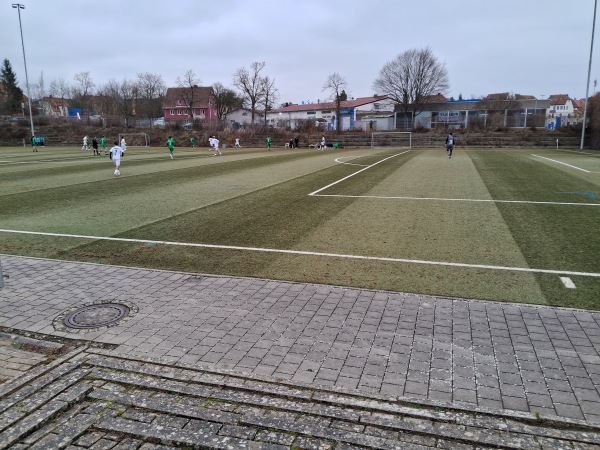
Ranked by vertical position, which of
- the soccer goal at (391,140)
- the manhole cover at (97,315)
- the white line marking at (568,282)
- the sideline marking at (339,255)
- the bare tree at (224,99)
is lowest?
the manhole cover at (97,315)

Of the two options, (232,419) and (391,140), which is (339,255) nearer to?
(232,419)

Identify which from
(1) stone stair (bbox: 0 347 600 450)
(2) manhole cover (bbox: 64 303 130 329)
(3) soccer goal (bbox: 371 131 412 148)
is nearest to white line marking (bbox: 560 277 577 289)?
(1) stone stair (bbox: 0 347 600 450)

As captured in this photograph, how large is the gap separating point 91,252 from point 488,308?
7693 millimetres

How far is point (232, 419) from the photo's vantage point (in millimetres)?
3947

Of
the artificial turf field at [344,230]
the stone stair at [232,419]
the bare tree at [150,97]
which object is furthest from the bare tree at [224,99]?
the stone stair at [232,419]

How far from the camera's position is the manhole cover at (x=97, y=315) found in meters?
5.93

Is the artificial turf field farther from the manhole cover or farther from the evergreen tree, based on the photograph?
the evergreen tree

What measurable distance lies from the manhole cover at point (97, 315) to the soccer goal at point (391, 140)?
5516 cm

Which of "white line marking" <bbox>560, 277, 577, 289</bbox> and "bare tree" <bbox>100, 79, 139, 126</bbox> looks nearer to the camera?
"white line marking" <bbox>560, 277, 577, 289</bbox>

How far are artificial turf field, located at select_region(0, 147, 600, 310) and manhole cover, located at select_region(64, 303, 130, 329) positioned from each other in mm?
1958

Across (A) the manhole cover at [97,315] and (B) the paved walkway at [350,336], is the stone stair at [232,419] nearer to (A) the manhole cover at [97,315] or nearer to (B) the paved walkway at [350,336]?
(B) the paved walkway at [350,336]

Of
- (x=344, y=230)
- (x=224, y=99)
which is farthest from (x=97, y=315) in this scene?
(x=224, y=99)

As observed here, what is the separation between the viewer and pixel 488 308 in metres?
6.26

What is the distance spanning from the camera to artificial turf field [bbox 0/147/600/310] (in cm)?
772
